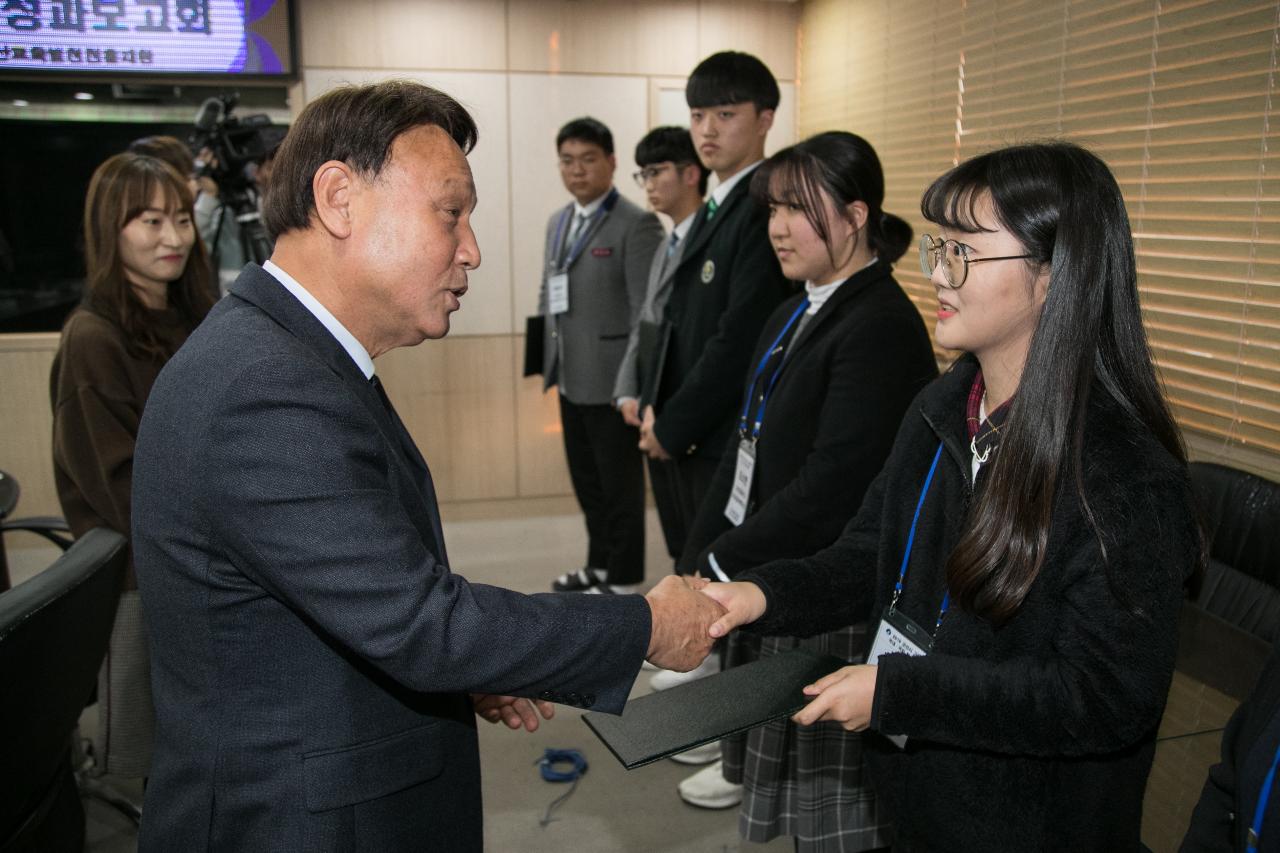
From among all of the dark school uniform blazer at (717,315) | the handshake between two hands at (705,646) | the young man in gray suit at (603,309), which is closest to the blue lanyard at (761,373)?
the dark school uniform blazer at (717,315)

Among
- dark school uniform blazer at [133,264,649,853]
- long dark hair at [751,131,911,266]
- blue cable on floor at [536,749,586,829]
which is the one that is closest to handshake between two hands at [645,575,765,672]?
dark school uniform blazer at [133,264,649,853]

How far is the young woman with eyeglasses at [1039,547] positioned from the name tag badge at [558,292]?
272cm

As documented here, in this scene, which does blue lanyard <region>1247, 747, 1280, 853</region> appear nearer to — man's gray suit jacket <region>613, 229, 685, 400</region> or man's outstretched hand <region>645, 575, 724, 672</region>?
man's outstretched hand <region>645, 575, 724, 672</region>

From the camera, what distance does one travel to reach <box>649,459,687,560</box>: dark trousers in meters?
3.42

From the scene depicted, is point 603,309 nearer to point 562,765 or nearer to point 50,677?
point 562,765

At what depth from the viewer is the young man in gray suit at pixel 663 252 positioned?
342 centimetres

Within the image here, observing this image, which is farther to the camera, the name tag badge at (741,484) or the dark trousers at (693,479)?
the dark trousers at (693,479)

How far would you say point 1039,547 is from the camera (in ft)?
3.81

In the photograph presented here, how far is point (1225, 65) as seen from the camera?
240cm

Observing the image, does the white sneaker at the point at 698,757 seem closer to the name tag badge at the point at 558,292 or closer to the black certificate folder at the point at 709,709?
the black certificate folder at the point at 709,709

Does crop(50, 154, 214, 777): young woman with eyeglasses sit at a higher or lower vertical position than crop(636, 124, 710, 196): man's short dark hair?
lower

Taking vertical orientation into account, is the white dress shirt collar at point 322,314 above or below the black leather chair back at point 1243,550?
above

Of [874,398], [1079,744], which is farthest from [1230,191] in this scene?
[1079,744]

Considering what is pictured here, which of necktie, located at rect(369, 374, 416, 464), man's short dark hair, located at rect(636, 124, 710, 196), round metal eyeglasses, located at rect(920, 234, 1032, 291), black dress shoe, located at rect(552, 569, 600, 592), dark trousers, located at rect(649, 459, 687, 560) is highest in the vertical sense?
man's short dark hair, located at rect(636, 124, 710, 196)
